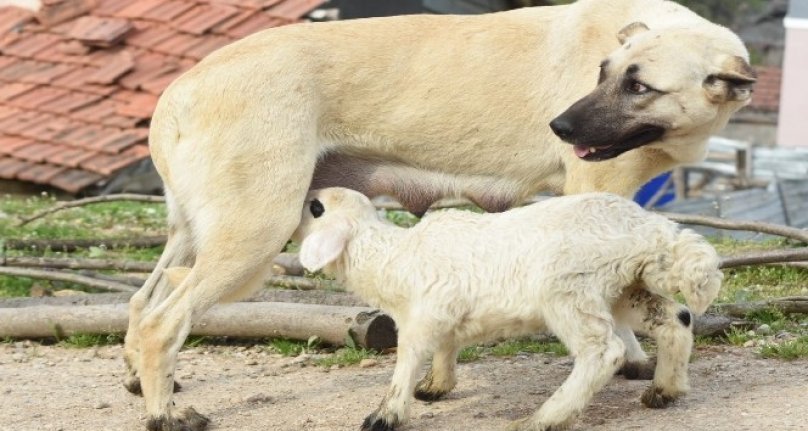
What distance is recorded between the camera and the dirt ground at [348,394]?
528cm

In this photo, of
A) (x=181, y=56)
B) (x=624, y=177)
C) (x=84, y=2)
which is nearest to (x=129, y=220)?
(x=181, y=56)

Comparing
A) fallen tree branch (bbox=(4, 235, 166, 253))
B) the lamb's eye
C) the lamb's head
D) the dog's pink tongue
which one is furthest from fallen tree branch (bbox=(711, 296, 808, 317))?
fallen tree branch (bbox=(4, 235, 166, 253))

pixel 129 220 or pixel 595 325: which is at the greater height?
pixel 595 325

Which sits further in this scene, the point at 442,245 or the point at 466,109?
the point at 466,109

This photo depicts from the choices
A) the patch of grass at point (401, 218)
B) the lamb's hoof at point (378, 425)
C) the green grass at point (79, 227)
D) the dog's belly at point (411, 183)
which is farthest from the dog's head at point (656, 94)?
the patch of grass at point (401, 218)

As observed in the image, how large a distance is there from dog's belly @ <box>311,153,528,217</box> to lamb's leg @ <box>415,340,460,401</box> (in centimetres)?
87

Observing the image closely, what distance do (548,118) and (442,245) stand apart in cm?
123

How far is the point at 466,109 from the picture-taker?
620cm

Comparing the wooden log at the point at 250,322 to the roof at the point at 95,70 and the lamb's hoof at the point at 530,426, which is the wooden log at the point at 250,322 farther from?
the roof at the point at 95,70

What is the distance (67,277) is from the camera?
7.73 m

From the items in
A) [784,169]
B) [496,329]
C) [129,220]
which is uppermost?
[496,329]

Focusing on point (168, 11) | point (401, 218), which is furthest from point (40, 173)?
point (401, 218)

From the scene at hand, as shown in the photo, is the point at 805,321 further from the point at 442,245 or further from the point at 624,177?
the point at 442,245

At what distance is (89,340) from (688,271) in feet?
11.4
